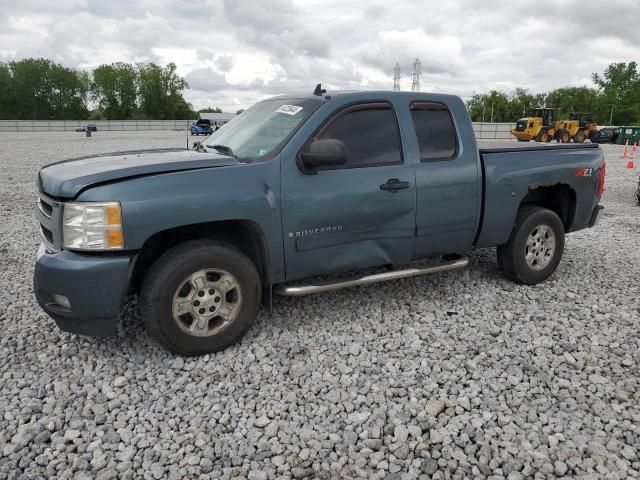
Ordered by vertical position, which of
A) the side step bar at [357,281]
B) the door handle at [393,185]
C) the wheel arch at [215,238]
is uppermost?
the door handle at [393,185]

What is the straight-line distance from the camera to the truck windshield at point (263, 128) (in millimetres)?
4113

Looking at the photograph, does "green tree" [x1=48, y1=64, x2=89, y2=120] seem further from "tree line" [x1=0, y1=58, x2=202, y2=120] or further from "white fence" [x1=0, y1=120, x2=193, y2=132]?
"white fence" [x1=0, y1=120, x2=193, y2=132]

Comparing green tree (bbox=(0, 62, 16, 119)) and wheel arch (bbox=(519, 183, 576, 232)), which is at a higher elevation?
green tree (bbox=(0, 62, 16, 119))

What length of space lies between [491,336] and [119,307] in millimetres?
2890

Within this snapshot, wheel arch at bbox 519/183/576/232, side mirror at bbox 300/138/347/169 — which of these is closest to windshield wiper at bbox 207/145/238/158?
side mirror at bbox 300/138/347/169

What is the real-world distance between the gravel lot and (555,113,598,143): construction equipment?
32.2 m

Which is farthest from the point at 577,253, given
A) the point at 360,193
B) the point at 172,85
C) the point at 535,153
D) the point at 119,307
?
the point at 172,85

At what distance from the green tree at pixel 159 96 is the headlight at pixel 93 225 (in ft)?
356

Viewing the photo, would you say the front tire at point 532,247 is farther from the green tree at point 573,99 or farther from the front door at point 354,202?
the green tree at point 573,99

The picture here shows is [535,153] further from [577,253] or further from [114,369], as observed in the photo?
[114,369]

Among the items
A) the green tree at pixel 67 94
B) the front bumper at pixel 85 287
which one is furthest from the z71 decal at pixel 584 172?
the green tree at pixel 67 94

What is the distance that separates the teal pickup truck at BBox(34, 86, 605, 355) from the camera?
343 centimetres

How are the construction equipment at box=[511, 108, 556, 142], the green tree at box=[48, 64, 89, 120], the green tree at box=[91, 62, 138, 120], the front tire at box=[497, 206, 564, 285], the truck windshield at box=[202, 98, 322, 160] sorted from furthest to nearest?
the green tree at box=[91, 62, 138, 120] < the green tree at box=[48, 64, 89, 120] < the construction equipment at box=[511, 108, 556, 142] < the front tire at box=[497, 206, 564, 285] < the truck windshield at box=[202, 98, 322, 160]

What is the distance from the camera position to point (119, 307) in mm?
3506
